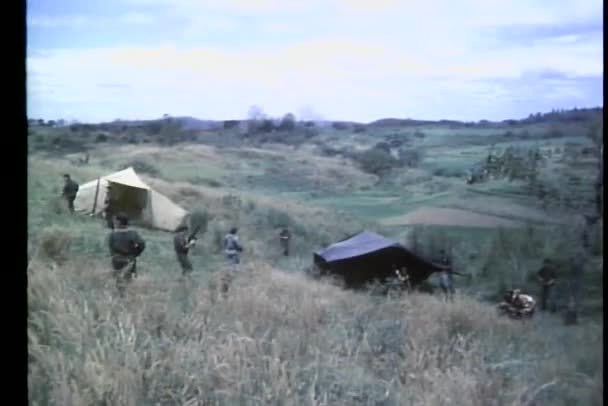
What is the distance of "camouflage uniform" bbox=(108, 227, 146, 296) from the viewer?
1643mm

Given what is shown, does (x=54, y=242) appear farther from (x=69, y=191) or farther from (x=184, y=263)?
(x=184, y=263)

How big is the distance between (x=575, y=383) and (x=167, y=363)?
816mm

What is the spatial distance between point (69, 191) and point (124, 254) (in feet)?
0.57

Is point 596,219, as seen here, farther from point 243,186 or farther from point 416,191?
point 243,186

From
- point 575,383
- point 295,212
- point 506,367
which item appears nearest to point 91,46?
point 295,212

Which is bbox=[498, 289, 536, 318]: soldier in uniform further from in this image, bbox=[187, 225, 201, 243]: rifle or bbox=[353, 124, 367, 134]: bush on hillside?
bbox=[187, 225, 201, 243]: rifle

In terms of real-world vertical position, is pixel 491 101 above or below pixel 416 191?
above

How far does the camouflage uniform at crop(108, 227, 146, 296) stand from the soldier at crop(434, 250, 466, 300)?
0.62 m

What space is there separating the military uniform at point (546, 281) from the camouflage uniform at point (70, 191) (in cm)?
97

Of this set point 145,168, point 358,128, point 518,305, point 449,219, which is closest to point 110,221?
point 145,168

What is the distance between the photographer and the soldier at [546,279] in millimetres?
1600

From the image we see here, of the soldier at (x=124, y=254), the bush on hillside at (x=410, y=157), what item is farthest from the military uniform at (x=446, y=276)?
A: the soldier at (x=124, y=254)

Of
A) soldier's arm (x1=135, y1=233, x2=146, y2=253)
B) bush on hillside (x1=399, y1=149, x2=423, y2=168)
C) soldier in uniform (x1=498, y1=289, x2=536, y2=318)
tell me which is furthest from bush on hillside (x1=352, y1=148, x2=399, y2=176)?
soldier's arm (x1=135, y1=233, x2=146, y2=253)

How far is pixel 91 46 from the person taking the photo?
5.43ft
